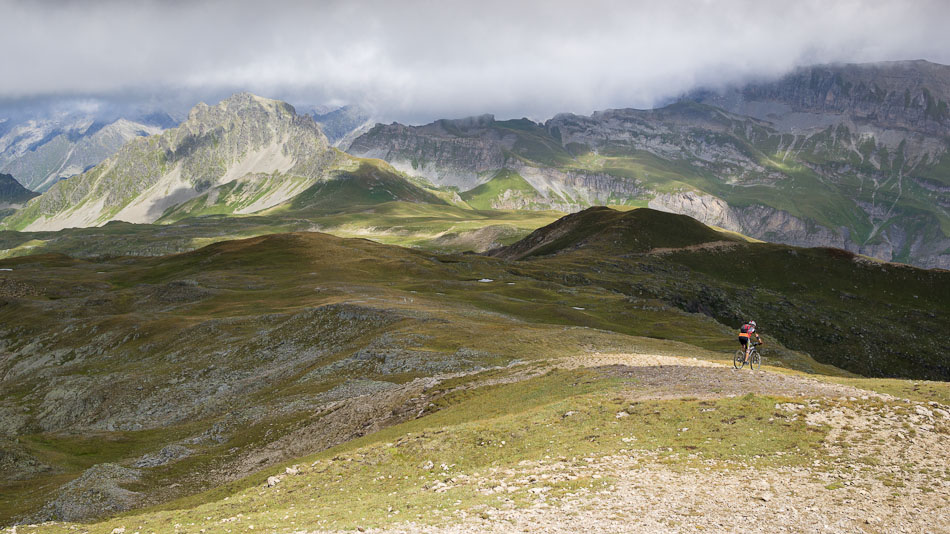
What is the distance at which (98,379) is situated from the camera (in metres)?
71.6

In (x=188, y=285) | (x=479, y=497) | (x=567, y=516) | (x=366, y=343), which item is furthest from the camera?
(x=188, y=285)

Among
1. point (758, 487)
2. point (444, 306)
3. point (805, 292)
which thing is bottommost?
point (805, 292)

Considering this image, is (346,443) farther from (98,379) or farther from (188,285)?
(188,285)

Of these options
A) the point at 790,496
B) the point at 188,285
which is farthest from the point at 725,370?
the point at 188,285

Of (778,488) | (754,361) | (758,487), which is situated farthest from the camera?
(754,361)

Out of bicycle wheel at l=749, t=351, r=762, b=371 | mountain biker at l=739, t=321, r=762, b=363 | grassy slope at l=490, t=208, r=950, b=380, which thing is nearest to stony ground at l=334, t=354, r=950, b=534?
mountain biker at l=739, t=321, r=762, b=363

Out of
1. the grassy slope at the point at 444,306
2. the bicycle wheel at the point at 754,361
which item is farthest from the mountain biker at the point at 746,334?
the grassy slope at the point at 444,306

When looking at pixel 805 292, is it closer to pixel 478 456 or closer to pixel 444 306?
Result: pixel 444 306

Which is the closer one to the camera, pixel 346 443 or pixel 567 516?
pixel 567 516

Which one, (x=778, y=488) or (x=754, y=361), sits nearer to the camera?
(x=778, y=488)

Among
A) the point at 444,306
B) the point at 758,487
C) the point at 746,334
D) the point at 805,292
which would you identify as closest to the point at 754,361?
the point at 746,334

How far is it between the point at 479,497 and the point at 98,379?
69.9 m

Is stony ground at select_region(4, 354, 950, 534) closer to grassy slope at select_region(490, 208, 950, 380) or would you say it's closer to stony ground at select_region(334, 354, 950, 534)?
stony ground at select_region(334, 354, 950, 534)

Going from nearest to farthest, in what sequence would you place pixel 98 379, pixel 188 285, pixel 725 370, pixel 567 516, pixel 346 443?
1. pixel 567 516
2. pixel 346 443
3. pixel 725 370
4. pixel 98 379
5. pixel 188 285
